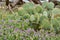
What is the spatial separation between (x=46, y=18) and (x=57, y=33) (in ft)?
1.10

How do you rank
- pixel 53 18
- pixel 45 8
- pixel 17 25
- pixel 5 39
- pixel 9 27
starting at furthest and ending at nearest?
pixel 45 8 < pixel 53 18 < pixel 17 25 < pixel 9 27 < pixel 5 39

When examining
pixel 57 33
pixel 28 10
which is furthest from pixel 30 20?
pixel 57 33

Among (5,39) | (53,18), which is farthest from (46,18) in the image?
(5,39)

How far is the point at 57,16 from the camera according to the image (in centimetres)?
390

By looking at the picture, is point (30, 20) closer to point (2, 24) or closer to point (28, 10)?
point (28, 10)

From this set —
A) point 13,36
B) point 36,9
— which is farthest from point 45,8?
point 13,36

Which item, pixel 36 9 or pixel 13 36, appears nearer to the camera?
pixel 13 36

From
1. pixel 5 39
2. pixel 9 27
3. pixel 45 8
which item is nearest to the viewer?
pixel 5 39

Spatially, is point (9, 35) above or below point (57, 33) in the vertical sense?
above

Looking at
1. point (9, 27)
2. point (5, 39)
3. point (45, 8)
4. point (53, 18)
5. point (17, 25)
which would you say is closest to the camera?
point (5, 39)

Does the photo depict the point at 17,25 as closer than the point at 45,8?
Yes

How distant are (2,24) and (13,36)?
1.58 ft

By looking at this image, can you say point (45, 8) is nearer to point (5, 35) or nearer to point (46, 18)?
point (46, 18)

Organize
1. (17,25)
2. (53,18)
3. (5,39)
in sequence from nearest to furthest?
(5,39) → (17,25) → (53,18)
